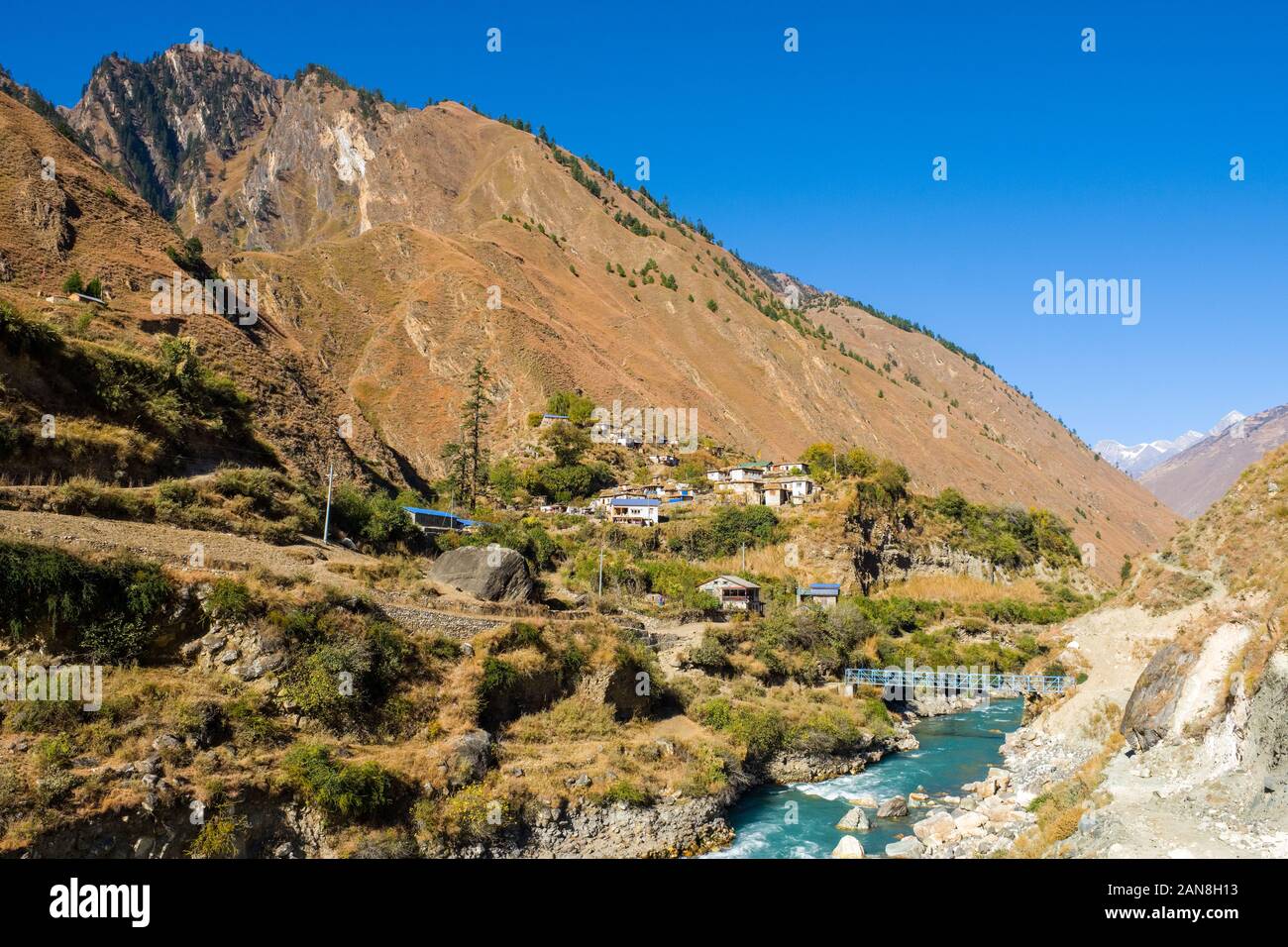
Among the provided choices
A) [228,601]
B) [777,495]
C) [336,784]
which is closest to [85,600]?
[228,601]

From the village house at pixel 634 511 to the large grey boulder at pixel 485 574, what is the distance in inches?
1077

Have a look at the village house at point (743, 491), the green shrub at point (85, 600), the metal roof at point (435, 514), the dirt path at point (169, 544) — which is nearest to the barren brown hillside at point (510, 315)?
the metal roof at point (435, 514)

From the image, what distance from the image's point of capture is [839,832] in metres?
22.8

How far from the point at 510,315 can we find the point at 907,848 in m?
69.7

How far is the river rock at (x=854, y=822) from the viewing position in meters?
22.8

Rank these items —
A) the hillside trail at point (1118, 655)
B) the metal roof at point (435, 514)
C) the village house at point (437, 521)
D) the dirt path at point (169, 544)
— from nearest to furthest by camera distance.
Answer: the dirt path at point (169, 544)
the hillside trail at point (1118, 655)
the village house at point (437, 521)
the metal roof at point (435, 514)

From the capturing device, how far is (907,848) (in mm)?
19547

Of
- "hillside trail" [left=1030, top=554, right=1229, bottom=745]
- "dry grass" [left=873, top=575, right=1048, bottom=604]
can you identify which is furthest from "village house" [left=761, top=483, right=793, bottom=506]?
"hillside trail" [left=1030, top=554, right=1229, bottom=745]

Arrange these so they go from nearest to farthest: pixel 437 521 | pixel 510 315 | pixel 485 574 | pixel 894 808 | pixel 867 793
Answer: pixel 894 808 < pixel 867 793 < pixel 485 574 < pixel 437 521 < pixel 510 315

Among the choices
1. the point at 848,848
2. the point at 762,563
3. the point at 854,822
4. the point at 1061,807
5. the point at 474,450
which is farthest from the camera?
the point at 474,450

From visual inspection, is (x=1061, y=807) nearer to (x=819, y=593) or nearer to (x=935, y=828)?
(x=935, y=828)

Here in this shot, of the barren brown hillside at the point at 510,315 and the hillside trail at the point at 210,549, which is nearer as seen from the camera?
the hillside trail at the point at 210,549

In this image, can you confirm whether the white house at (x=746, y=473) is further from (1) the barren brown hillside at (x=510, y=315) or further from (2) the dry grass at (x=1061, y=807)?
(2) the dry grass at (x=1061, y=807)

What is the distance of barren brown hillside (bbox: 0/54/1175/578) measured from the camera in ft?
239
